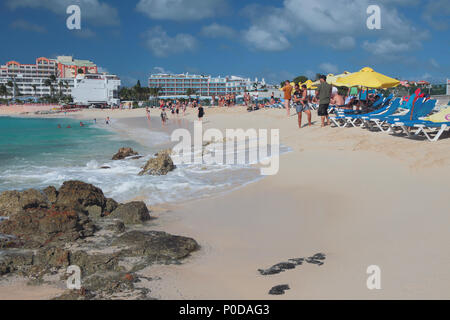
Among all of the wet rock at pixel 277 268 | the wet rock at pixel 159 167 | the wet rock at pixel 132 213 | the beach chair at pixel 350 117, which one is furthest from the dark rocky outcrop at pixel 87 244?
the beach chair at pixel 350 117

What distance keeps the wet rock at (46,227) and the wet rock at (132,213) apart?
1.62 ft

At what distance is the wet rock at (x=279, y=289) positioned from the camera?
2.96 metres

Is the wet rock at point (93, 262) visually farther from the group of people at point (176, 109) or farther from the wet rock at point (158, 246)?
the group of people at point (176, 109)

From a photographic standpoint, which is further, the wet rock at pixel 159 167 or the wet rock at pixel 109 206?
the wet rock at pixel 159 167

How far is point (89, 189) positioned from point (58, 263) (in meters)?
2.24

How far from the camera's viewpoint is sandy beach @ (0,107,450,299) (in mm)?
3055

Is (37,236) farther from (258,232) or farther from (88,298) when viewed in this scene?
(258,232)

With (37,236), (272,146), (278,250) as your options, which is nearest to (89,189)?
(37,236)

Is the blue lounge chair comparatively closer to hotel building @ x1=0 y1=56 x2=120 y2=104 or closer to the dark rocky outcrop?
the dark rocky outcrop

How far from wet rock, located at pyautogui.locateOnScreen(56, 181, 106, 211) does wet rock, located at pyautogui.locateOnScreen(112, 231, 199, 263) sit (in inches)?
56.9

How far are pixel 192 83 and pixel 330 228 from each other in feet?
447

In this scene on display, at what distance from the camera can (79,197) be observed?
5.62 m

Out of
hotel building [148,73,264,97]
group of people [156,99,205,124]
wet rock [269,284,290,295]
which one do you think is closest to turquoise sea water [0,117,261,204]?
wet rock [269,284,290,295]
